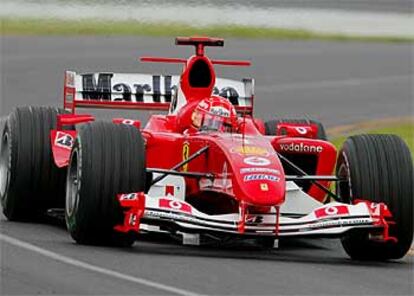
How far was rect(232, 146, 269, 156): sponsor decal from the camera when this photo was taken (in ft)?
41.7

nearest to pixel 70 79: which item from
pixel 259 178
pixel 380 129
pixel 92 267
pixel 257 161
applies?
pixel 257 161

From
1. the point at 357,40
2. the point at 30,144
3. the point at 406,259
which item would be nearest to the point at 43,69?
the point at 357,40

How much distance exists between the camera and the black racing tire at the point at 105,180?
1228 centimetres

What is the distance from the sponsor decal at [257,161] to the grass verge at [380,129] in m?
9.05

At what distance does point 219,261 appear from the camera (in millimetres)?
11969

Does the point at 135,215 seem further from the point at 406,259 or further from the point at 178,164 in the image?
the point at 406,259

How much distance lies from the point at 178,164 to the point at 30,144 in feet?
5.87

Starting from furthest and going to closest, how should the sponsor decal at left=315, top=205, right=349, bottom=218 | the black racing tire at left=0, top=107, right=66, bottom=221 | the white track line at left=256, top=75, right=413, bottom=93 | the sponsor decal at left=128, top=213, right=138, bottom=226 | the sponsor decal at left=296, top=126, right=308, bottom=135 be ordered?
1. the white track line at left=256, top=75, right=413, bottom=93
2. the sponsor decal at left=296, top=126, right=308, bottom=135
3. the black racing tire at left=0, top=107, right=66, bottom=221
4. the sponsor decal at left=315, top=205, right=349, bottom=218
5. the sponsor decal at left=128, top=213, right=138, bottom=226

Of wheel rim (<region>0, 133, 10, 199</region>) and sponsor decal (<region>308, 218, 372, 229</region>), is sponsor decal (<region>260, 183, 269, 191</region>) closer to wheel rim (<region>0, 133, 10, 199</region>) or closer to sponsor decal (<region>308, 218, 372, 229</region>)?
sponsor decal (<region>308, 218, 372, 229</region>)

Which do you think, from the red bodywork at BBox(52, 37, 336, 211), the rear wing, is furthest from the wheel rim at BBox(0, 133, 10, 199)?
the rear wing

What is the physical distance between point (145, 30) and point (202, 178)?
20486 millimetres

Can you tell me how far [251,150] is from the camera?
12.8 metres

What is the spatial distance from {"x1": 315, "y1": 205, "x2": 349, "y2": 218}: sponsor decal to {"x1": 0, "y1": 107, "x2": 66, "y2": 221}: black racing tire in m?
2.74

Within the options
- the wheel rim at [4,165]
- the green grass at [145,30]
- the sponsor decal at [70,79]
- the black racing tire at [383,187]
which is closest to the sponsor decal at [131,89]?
the sponsor decal at [70,79]
